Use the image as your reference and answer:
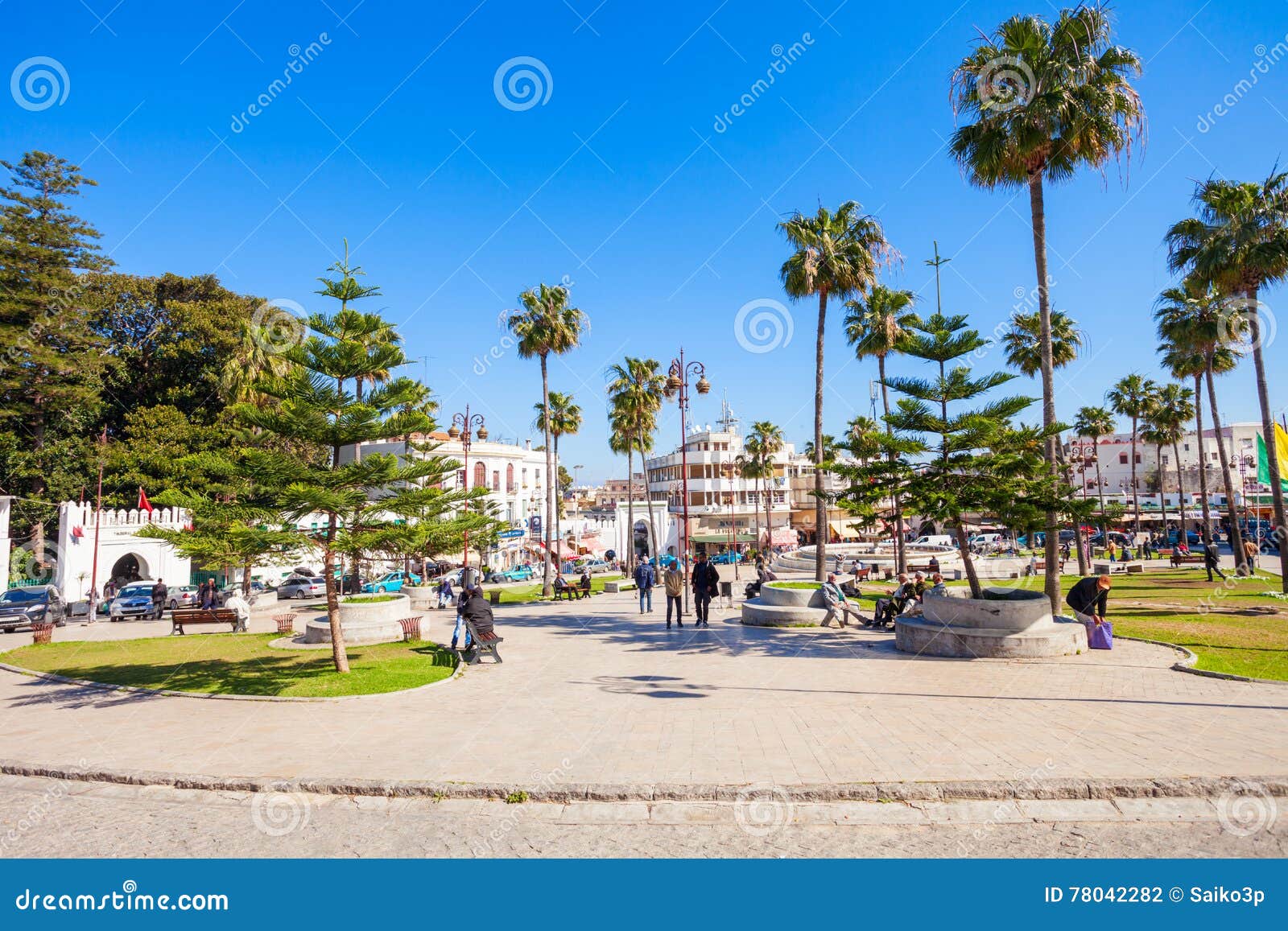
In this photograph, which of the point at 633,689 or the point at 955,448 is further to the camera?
the point at 955,448

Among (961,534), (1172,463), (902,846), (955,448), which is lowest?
(902,846)

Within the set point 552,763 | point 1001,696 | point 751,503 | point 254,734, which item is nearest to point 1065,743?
point 1001,696

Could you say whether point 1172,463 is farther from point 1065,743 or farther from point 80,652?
point 80,652

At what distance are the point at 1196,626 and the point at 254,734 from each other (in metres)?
17.9

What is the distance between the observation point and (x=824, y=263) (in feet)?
71.1

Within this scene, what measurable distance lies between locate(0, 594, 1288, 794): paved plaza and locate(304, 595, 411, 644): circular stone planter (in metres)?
4.34

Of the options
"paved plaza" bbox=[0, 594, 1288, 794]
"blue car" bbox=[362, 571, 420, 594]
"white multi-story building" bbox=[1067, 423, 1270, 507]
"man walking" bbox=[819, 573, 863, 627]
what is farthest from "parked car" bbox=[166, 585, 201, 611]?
"white multi-story building" bbox=[1067, 423, 1270, 507]

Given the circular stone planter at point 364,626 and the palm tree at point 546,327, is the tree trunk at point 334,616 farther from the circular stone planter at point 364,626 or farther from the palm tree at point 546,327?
the palm tree at point 546,327

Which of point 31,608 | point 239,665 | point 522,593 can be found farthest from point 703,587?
point 31,608

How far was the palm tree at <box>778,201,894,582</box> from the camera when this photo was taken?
70.8 ft

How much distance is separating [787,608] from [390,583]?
2443cm

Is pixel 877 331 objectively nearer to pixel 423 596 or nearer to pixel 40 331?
pixel 423 596

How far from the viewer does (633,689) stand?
34.2ft

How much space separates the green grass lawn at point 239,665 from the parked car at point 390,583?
1578cm
